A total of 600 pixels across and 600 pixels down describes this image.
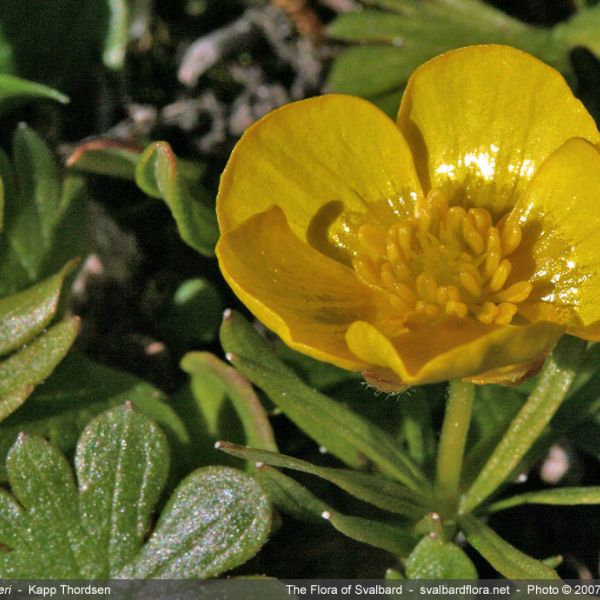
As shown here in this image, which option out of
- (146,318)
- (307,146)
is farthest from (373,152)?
(146,318)

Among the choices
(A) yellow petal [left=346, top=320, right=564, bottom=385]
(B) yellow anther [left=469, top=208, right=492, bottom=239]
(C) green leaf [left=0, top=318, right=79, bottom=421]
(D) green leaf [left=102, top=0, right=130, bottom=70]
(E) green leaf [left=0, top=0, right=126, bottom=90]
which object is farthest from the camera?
(D) green leaf [left=102, top=0, right=130, bottom=70]

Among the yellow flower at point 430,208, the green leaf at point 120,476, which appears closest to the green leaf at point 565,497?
the yellow flower at point 430,208

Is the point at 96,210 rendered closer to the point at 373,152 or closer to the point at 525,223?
the point at 373,152

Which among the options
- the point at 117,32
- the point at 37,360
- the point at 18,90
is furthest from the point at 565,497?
the point at 117,32

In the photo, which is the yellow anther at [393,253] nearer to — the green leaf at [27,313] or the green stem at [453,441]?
the green stem at [453,441]

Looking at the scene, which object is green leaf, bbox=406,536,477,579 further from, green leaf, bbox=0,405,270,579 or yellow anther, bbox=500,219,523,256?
yellow anther, bbox=500,219,523,256

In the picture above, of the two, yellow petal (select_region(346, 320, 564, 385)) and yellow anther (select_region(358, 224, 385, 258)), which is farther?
yellow anther (select_region(358, 224, 385, 258))

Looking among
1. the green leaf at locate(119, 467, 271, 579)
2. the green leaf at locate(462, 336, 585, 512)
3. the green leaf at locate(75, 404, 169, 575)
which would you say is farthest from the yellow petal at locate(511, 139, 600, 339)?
the green leaf at locate(75, 404, 169, 575)
